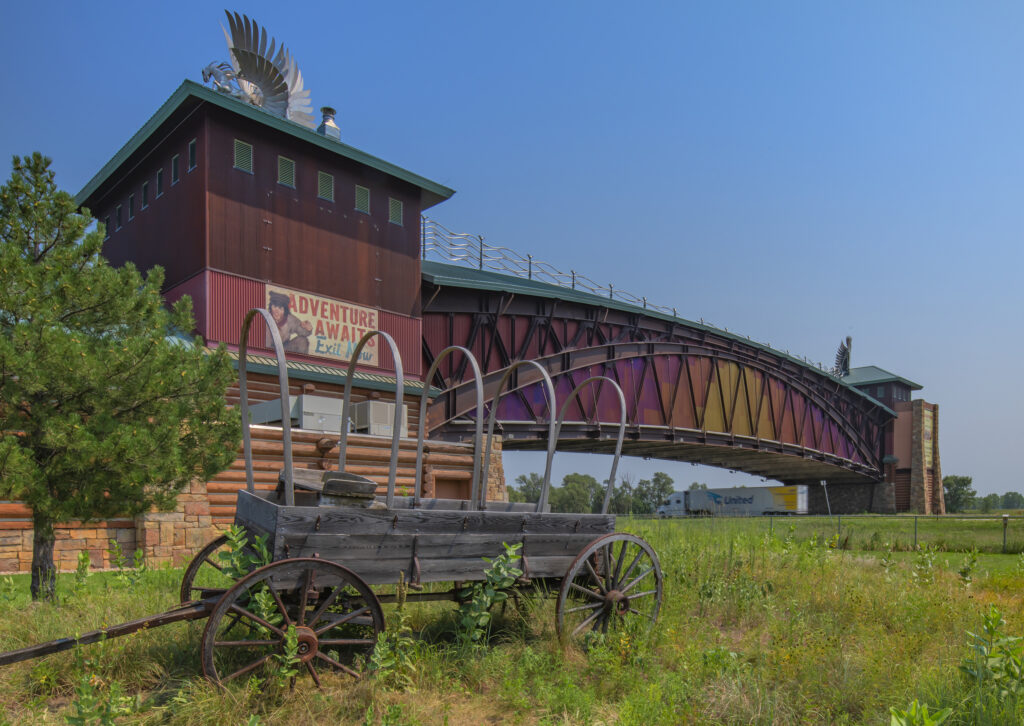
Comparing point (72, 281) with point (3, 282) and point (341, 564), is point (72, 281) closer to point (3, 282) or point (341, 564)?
point (3, 282)

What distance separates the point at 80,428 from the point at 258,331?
493 inches

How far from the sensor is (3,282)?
29.8 feet

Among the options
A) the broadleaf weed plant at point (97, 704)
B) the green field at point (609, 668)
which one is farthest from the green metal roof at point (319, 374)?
the broadleaf weed plant at point (97, 704)

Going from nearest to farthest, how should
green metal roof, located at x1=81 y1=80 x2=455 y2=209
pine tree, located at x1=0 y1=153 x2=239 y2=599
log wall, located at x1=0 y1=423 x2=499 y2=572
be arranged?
pine tree, located at x1=0 y1=153 x2=239 y2=599
log wall, located at x1=0 y1=423 x2=499 y2=572
green metal roof, located at x1=81 y1=80 x2=455 y2=209

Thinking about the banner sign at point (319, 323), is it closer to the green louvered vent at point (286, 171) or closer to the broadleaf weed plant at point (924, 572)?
the green louvered vent at point (286, 171)

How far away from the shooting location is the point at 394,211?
25.9 metres

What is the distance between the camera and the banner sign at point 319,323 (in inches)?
865

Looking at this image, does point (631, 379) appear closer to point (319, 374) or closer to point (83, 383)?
point (319, 374)

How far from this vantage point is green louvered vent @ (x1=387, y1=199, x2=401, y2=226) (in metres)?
25.7

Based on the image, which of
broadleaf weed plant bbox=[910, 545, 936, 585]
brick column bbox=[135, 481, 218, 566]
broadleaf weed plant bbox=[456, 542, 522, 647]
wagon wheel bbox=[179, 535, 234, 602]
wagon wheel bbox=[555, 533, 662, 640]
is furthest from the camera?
brick column bbox=[135, 481, 218, 566]

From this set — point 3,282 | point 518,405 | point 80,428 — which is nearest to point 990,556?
point 518,405

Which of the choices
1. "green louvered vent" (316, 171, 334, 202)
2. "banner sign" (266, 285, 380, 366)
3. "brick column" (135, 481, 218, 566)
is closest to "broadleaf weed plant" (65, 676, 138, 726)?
"brick column" (135, 481, 218, 566)

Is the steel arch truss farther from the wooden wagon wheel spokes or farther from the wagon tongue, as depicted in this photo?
the wagon tongue

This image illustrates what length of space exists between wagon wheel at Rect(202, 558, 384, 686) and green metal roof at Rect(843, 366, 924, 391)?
206 feet
